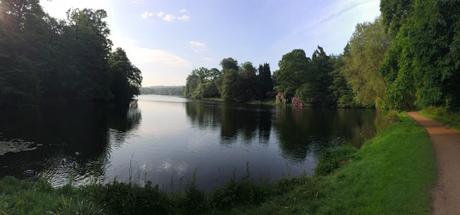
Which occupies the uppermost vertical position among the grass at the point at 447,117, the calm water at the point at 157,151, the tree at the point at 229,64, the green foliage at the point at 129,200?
the tree at the point at 229,64

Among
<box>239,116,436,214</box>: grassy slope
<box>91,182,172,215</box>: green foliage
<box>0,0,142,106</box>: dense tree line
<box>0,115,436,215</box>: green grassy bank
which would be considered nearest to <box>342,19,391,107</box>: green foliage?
<box>239,116,436,214</box>: grassy slope

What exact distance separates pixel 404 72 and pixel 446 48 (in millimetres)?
6470

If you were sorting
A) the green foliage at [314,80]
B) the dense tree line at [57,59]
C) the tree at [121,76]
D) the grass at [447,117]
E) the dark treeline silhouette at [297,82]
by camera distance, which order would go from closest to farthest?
the grass at [447,117]
the dense tree line at [57,59]
the tree at [121,76]
the green foliage at [314,80]
the dark treeline silhouette at [297,82]

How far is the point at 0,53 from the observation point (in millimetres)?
44281

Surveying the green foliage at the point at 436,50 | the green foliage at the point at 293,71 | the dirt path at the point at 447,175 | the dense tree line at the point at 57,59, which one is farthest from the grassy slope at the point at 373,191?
the green foliage at the point at 293,71

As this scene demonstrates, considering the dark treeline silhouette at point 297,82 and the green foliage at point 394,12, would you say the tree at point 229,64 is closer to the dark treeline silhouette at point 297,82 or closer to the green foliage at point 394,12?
the dark treeline silhouette at point 297,82

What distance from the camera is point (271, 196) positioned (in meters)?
12.1

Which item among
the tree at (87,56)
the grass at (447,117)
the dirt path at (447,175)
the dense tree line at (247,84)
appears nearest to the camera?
the dirt path at (447,175)

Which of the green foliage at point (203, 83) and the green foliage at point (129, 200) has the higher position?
the green foliage at point (203, 83)

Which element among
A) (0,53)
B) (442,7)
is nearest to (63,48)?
(0,53)

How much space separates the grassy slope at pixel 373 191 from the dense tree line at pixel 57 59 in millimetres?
44005

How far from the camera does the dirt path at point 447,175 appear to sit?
855cm

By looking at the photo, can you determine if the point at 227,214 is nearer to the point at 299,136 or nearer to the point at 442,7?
the point at 442,7

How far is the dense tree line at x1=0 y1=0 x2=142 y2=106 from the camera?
152ft
